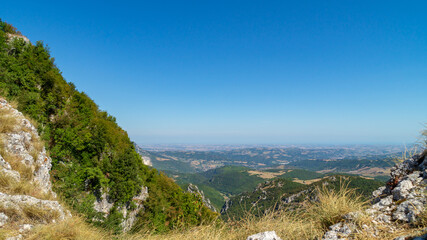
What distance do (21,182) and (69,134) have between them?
35.5ft

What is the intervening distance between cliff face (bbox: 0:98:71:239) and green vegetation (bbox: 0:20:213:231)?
13.1ft

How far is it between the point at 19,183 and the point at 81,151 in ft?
40.1

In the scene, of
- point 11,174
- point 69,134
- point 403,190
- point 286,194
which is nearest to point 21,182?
point 11,174

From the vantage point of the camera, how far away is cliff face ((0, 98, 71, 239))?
3.82m

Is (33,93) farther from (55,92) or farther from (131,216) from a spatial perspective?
(131,216)

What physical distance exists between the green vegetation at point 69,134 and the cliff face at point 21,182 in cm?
399

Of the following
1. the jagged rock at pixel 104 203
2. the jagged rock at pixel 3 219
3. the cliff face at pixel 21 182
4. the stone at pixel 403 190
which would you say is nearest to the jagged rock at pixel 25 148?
the cliff face at pixel 21 182

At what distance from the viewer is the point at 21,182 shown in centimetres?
529

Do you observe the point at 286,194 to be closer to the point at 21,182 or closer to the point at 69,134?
the point at 21,182

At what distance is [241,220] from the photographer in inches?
185

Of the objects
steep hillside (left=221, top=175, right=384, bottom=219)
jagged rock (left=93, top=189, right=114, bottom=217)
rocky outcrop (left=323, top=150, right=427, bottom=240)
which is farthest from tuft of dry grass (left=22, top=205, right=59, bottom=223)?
jagged rock (left=93, top=189, right=114, bottom=217)

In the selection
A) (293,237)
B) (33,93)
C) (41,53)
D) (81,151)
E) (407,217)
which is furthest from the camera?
(41,53)

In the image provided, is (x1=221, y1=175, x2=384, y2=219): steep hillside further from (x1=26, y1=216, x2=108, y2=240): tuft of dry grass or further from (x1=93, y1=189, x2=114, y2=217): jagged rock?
(x1=93, y1=189, x2=114, y2=217): jagged rock

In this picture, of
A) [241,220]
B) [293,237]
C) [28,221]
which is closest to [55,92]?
[28,221]
